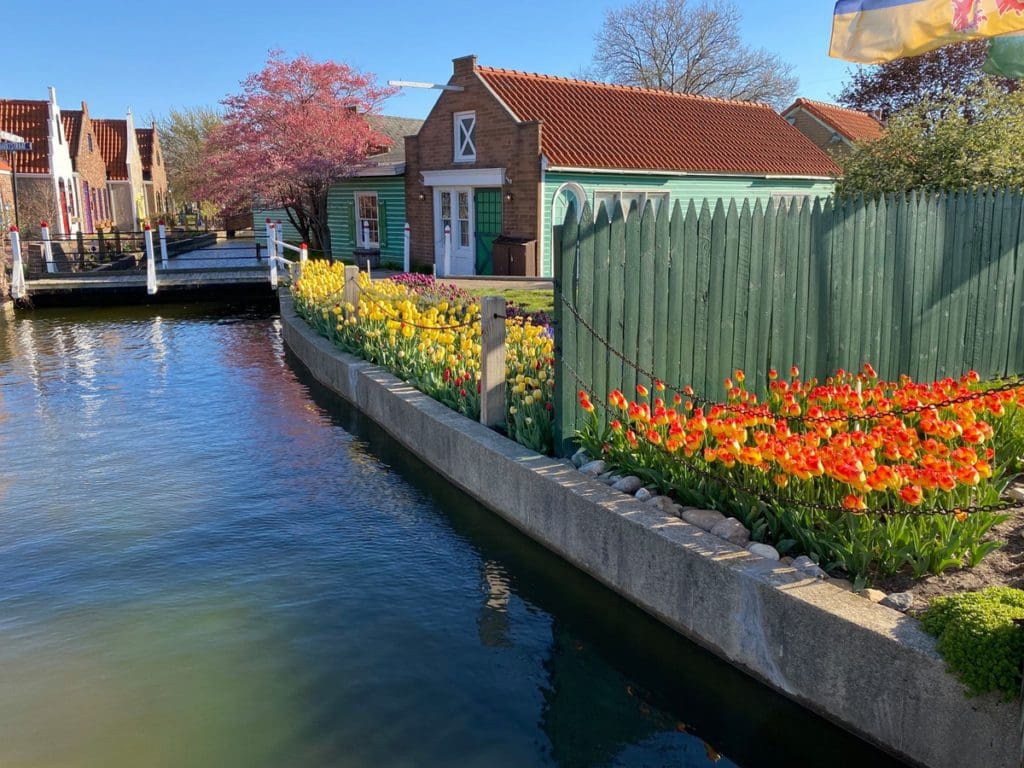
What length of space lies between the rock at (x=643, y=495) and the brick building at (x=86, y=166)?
114 feet

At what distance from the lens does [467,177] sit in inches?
836

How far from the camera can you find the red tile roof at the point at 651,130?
20484mm

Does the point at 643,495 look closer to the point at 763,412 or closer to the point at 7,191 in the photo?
the point at 763,412

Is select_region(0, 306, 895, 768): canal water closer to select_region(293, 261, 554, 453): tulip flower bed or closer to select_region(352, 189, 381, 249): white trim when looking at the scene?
select_region(293, 261, 554, 453): tulip flower bed

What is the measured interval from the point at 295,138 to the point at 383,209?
10.2ft

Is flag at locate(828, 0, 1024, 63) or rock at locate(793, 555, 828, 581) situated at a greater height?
flag at locate(828, 0, 1024, 63)

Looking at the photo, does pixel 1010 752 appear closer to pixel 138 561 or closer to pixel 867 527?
pixel 867 527

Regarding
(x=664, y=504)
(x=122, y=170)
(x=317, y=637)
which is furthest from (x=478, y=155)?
(x=122, y=170)

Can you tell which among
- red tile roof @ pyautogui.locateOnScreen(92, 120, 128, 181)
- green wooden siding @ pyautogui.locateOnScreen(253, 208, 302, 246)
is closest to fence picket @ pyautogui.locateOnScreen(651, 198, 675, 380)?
green wooden siding @ pyautogui.locateOnScreen(253, 208, 302, 246)

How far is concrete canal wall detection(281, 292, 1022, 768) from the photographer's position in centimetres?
317

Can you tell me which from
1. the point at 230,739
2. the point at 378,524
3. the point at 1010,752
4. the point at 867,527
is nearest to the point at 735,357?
the point at 867,527

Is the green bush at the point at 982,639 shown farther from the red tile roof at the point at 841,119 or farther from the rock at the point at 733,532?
the red tile roof at the point at 841,119

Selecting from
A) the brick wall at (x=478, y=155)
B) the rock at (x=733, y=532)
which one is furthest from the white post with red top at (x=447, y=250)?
the rock at (x=733, y=532)

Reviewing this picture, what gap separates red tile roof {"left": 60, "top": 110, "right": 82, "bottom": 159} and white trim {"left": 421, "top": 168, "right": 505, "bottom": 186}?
1967 cm
